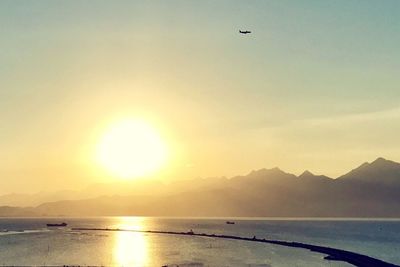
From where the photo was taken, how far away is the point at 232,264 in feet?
572

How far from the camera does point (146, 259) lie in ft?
650

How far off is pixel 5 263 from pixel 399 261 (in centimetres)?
13638

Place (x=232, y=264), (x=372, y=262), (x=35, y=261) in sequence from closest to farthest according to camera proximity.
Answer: (x=372, y=262)
(x=232, y=264)
(x=35, y=261)

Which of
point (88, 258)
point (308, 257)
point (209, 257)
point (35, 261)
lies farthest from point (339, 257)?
point (35, 261)

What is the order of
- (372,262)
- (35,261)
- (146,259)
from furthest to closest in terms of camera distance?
(146,259)
(35,261)
(372,262)

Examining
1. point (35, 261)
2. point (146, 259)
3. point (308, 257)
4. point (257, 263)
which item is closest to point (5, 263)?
point (35, 261)

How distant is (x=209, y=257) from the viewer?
19675cm

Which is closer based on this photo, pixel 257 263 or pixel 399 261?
pixel 257 263

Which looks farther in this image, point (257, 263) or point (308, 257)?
point (308, 257)

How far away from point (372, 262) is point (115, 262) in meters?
85.5

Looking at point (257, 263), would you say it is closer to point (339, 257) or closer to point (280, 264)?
point (280, 264)

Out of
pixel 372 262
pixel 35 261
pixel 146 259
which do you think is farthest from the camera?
pixel 146 259

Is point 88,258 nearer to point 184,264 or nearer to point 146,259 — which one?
point 146,259

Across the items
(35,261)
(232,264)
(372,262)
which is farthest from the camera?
(35,261)
